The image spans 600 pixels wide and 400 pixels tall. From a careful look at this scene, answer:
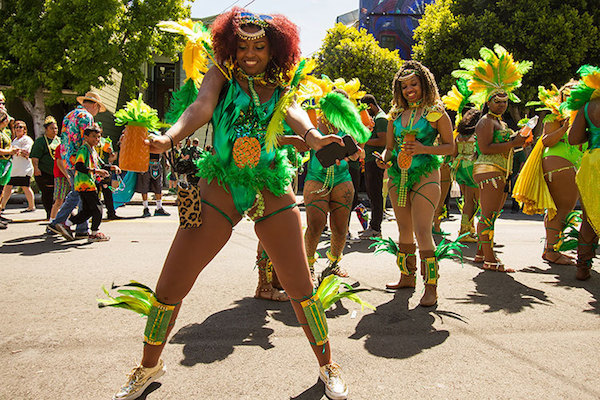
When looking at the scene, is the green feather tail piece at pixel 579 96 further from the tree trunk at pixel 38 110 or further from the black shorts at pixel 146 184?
the tree trunk at pixel 38 110

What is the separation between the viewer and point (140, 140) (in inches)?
80.1

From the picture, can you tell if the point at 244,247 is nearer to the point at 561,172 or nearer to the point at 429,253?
the point at 429,253

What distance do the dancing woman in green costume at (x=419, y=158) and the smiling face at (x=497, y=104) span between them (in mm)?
1482

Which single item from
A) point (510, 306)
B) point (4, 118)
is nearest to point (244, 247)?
point (510, 306)

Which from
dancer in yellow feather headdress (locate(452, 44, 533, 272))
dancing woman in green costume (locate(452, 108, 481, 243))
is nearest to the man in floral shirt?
dancer in yellow feather headdress (locate(452, 44, 533, 272))

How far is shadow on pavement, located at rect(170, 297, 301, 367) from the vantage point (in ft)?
9.35

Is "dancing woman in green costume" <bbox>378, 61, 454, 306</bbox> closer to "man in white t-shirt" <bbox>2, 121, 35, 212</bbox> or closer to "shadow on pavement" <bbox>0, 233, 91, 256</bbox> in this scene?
"shadow on pavement" <bbox>0, 233, 91, 256</bbox>

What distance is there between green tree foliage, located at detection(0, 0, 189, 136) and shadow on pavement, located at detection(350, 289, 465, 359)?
16.4 metres

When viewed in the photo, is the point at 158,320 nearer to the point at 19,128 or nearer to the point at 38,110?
the point at 19,128

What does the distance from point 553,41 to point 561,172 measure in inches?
579

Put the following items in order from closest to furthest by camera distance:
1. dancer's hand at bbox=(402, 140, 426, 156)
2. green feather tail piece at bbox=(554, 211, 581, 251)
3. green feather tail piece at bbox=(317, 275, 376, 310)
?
1. green feather tail piece at bbox=(317, 275, 376, 310)
2. dancer's hand at bbox=(402, 140, 426, 156)
3. green feather tail piece at bbox=(554, 211, 581, 251)

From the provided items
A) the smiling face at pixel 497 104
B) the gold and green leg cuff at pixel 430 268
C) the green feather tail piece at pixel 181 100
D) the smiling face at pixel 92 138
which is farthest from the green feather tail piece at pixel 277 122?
the smiling face at pixel 92 138

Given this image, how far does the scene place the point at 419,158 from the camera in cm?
399

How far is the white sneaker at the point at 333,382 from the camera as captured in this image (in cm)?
229
